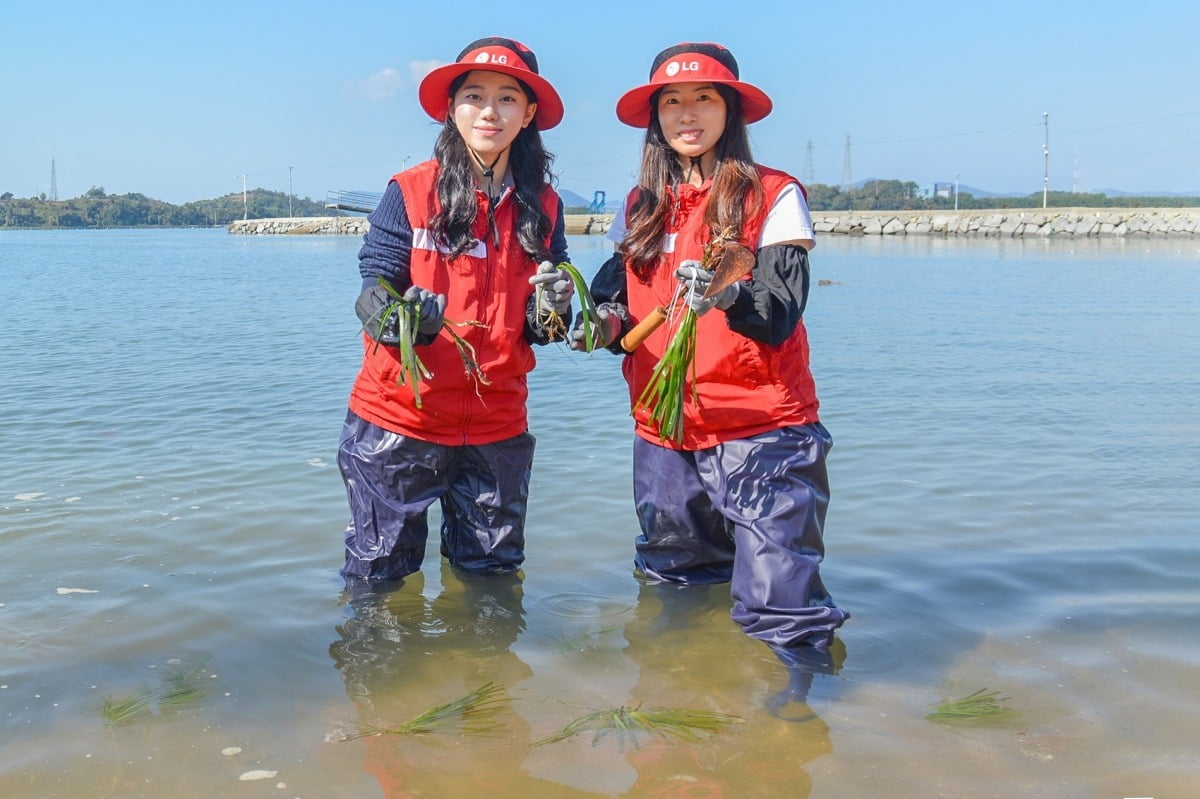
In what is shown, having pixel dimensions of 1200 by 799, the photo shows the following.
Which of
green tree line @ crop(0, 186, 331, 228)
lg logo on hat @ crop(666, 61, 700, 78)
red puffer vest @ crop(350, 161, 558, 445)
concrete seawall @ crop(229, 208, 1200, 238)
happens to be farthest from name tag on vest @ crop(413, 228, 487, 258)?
green tree line @ crop(0, 186, 331, 228)

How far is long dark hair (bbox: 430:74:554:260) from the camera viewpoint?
3.70 m

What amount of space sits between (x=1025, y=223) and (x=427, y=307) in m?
52.2

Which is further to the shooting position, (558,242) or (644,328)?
(558,242)

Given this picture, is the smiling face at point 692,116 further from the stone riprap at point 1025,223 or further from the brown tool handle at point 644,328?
the stone riprap at point 1025,223

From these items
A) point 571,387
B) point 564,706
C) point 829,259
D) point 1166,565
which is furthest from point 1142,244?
point 564,706

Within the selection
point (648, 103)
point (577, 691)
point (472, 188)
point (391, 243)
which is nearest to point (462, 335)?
point (391, 243)

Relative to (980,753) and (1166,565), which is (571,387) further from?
(980,753)

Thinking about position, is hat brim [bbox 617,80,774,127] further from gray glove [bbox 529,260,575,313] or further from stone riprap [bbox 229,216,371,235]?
stone riprap [bbox 229,216,371,235]

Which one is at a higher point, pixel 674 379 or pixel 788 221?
pixel 788 221

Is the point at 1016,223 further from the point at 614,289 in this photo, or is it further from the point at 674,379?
the point at 674,379

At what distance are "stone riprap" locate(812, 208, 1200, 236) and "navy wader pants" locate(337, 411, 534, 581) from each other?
133ft

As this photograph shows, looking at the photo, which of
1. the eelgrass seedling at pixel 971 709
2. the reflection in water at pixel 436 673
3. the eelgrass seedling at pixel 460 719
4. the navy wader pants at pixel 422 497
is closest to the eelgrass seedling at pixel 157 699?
the reflection in water at pixel 436 673

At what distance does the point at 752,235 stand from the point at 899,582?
191 centimetres

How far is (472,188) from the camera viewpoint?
12.3 feet
